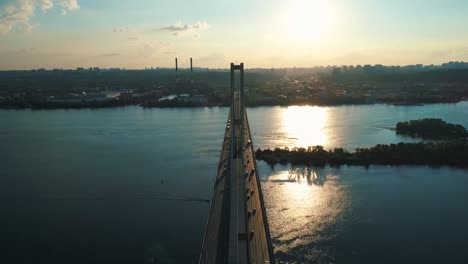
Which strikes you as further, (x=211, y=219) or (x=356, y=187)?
(x=356, y=187)

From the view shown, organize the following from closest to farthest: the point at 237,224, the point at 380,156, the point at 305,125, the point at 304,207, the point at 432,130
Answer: the point at 237,224, the point at 304,207, the point at 380,156, the point at 432,130, the point at 305,125

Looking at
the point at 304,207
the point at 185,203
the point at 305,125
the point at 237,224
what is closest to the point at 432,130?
the point at 305,125

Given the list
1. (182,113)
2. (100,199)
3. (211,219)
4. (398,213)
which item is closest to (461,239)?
(398,213)

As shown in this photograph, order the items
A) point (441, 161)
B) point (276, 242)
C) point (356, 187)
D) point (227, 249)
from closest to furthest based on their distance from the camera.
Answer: point (227, 249) → point (276, 242) → point (356, 187) → point (441, 161)

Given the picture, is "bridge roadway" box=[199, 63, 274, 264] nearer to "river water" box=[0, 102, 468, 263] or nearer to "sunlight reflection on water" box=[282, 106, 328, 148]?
"river water" box=[0, 102, 468, 263]

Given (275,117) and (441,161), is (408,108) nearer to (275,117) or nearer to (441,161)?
(275,117)

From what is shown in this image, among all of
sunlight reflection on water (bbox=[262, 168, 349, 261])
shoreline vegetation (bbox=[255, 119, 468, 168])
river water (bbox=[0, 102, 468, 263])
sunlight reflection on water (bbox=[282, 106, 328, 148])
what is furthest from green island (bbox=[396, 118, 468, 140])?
sunlight reflection on water (bbox=[262, 168, 349, 261])

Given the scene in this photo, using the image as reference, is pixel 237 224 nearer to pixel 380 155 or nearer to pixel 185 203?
pixel 185 203

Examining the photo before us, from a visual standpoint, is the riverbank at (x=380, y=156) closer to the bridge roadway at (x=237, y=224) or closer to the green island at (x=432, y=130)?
the green island at (x=432, y=130)
